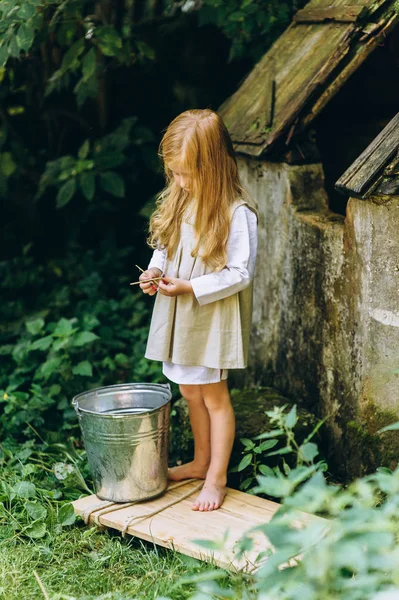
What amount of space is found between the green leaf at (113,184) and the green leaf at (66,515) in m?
2.28

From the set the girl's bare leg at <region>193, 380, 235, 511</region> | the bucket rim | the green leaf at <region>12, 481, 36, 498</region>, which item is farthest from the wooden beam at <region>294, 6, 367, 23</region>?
the green leaf at <region>12, 481, 36, 498</region>

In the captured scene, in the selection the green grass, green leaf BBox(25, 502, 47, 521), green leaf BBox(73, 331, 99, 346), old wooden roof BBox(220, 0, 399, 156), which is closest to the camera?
the green grass

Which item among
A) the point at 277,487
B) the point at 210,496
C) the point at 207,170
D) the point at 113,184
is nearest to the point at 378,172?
the point at 207,170

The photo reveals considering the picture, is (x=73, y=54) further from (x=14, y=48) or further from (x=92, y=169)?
(x=92, y=169)

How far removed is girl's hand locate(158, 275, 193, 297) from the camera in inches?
129

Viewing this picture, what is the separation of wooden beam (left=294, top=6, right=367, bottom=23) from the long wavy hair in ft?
3.44

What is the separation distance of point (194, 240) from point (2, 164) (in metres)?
2.72

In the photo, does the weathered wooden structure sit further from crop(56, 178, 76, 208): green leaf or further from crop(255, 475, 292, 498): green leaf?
crop(255, 475, 292, 498): green leaf

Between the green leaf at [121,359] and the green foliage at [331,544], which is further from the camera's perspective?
the green leaf at [121,359]

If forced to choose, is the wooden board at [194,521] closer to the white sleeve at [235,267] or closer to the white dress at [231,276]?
the white dress at [231,276]

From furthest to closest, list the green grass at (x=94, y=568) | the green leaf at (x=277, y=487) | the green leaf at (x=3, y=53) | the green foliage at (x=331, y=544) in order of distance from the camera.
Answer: the green leaf at (x=3, y=53) < the green grass at (x=94, y=568) < the green leaf at (x=277, y=487) < the green foliage at (x=331, y=544)

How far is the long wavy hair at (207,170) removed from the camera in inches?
130

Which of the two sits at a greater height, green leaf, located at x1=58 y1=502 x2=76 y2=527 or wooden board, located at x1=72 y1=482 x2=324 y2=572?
wooden board, located at x1=72 y1=482 x2=324 y2=572

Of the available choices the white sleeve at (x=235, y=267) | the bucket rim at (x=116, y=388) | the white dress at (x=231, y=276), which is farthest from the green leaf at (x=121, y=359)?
the white sleeve at (x=235, y=267)
